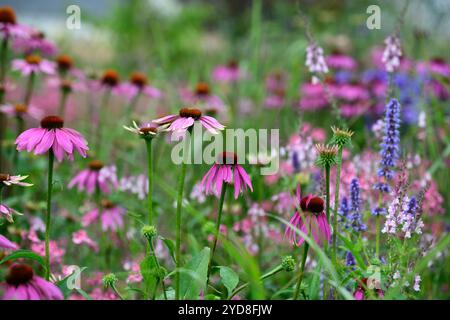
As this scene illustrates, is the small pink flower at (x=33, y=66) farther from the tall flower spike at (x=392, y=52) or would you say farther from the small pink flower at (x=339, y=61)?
the small pink flower at (x=339, y=61)

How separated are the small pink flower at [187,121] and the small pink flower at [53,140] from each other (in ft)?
0.51

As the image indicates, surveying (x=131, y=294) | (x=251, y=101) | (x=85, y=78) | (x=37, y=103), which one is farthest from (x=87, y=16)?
(x=131, y=294)

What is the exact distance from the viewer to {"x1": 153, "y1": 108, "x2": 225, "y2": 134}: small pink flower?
3.65ft

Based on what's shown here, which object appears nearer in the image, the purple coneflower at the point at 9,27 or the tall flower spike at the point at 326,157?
the tall flower spike at the point at 326,157

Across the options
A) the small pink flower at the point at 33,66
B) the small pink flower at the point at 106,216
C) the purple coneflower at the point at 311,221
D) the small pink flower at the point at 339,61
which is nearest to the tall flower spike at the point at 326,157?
the purple coneflower at the point at 311,221

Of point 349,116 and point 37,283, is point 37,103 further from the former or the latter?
point 37,283

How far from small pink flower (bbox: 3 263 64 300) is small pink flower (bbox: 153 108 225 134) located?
352 millimetres

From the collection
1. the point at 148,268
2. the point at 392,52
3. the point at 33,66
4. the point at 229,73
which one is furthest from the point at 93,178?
the point at 229,73

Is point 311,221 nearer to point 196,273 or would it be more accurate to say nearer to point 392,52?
point 196,273

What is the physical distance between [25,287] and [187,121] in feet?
1.33

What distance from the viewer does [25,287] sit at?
0.90 m

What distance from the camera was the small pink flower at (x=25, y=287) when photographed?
892 millimetres

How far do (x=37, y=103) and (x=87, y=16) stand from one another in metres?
1.56

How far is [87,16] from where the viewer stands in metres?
4.70
